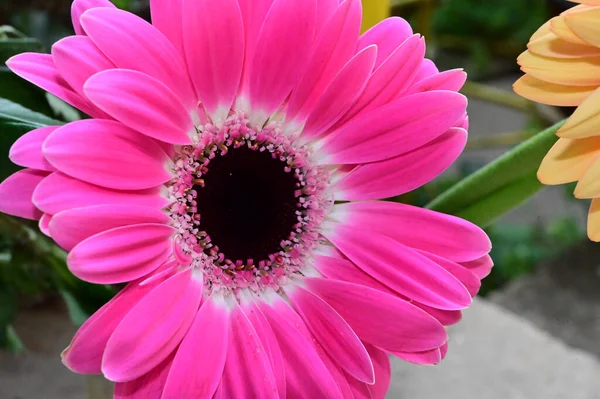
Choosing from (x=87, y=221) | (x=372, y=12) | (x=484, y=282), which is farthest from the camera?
(x=484, y=282)

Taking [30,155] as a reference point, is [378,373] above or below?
below

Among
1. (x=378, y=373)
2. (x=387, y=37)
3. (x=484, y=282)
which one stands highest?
(x=387, y=37)

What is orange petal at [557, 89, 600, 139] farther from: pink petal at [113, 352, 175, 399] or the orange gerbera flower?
pink petal at [113, 352, 175, 399]

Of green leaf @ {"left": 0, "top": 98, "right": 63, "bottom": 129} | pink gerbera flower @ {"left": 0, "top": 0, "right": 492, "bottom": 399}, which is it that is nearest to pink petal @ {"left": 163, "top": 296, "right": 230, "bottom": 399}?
pink gerbera flower @ {"left": 0, "top": 0, "right": 492, "bottom": 399}

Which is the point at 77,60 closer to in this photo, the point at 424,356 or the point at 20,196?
the point at 20,196

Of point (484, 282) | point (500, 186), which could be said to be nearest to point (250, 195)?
point (500, 186)

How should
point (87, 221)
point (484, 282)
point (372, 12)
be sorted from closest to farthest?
1. point (87, 221)
2. point (372, 12)
3. point (484, 282)

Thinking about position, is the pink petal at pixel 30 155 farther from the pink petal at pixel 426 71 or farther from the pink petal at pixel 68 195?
the pink petal at pixel 426 71

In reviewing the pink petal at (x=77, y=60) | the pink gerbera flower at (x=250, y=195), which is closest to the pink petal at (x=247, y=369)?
the pink gerbera flower at (x=250, y=195)

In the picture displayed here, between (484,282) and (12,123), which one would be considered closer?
(12,123)
